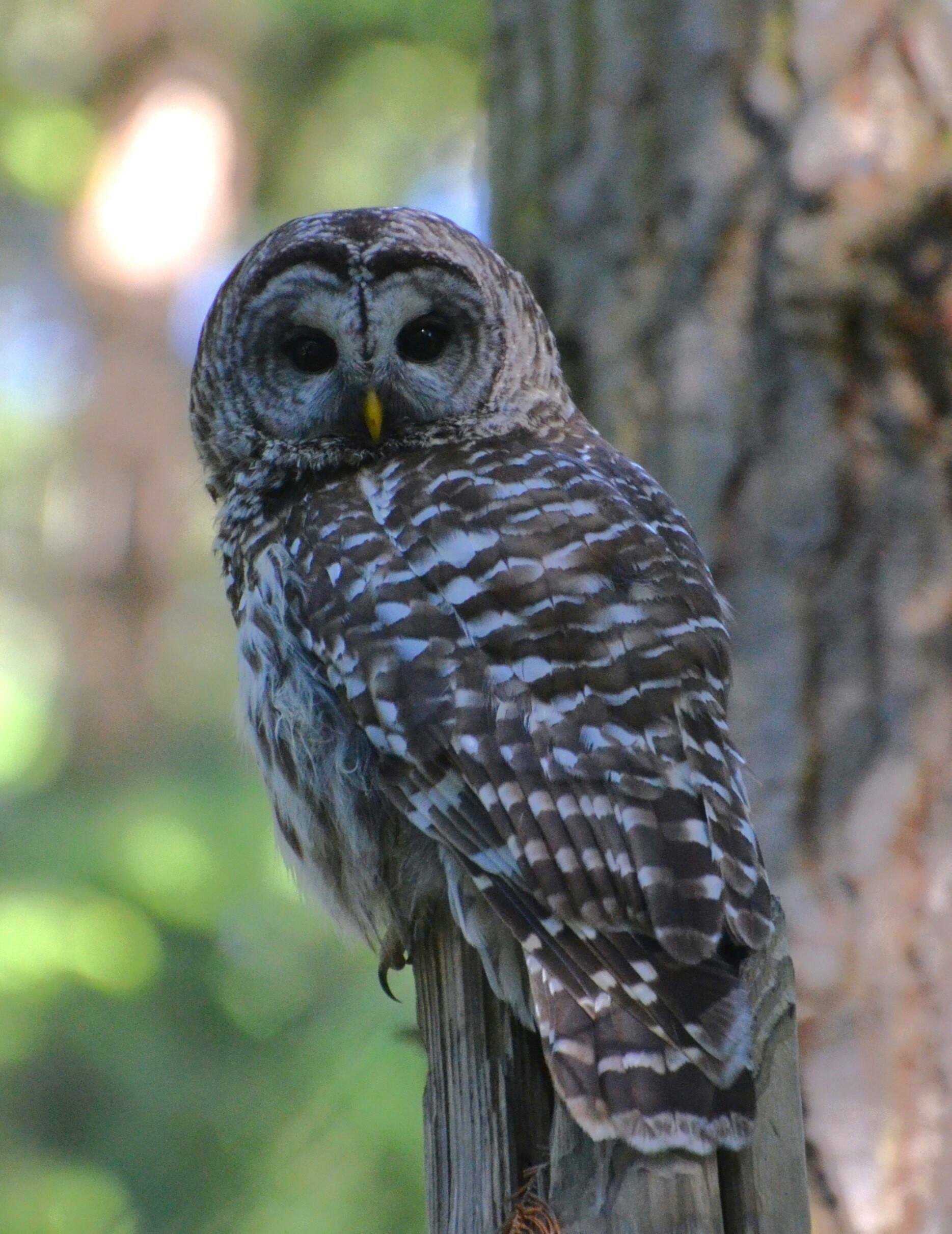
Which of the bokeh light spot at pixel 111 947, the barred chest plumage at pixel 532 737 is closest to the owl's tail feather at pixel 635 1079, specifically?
the barred chest plumage at pixel 532 737

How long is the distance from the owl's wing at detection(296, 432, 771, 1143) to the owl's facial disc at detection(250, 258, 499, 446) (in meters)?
0.31

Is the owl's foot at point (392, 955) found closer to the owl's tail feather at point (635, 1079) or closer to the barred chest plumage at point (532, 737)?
the barred chest plumage at point (532, 737)

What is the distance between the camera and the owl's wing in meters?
1.80

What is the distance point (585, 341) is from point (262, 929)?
3434 millimetres

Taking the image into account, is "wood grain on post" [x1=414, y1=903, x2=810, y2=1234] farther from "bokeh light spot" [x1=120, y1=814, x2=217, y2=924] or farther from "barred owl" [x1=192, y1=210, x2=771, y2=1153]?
"bokeh light spot" [x1=120, y1=814, x2=217, y2=924]

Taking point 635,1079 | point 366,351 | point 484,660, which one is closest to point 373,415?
point 366,351

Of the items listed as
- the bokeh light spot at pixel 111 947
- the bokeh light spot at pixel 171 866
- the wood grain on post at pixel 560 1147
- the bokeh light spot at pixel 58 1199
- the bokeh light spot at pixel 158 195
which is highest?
the bokeh light spot at pixel 158 195

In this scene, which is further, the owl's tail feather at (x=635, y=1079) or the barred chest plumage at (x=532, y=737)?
the barred chest plumage at (x=532, y=737)

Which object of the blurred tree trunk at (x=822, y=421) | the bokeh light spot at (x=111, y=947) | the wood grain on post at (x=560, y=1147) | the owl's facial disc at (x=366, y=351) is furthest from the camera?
the bokeh light spot at (x=111, y=947)

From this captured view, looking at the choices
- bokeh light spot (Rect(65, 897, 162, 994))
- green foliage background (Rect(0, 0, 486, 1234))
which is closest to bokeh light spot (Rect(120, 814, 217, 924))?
green foliage background (Rect(0, 0, 486, 1234))

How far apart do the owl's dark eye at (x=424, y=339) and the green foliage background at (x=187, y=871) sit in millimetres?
1126

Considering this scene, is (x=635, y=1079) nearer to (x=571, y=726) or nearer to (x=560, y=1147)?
(x=560, y=1147)

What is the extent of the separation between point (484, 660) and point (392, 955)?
67 centimetres

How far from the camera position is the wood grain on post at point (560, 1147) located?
1.56 metres
